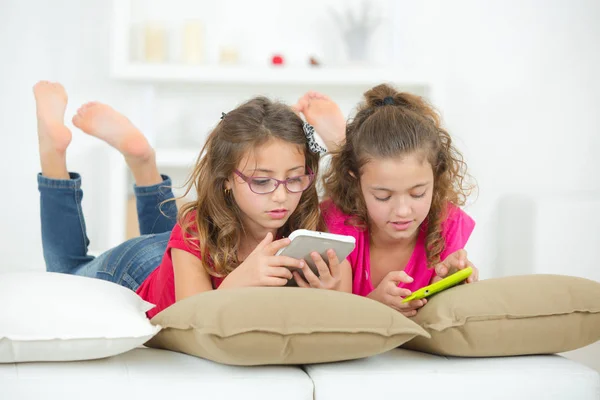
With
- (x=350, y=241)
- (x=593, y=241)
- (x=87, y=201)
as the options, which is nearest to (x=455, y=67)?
(x=593, y=241)

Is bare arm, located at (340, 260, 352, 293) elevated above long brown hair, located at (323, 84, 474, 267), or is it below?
below

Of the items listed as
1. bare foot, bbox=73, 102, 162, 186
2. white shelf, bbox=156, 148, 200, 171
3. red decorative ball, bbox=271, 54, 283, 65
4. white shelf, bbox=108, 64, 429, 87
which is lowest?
white shelf, bbox=156, 148, 200, 171

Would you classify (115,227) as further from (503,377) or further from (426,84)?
(503,377)

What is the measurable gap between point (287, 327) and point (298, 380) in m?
0.09

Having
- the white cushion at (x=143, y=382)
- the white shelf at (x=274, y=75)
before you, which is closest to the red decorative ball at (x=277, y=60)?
the white shelf at (x=274, y=75)

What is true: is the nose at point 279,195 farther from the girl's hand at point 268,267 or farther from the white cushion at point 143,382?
the white cushion at point 143,382

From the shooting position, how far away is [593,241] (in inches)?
159

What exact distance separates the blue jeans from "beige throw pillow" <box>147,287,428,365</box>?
1050 millimetres

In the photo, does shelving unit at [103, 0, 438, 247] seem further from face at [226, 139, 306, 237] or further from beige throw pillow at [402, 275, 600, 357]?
beige throw pillow at [402, 275, 600, 357]

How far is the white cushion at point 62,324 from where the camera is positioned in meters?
1.37

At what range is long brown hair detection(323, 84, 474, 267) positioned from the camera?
Result: 6.44 ft

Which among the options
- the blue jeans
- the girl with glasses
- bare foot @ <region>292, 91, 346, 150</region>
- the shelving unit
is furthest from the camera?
the shelving unit

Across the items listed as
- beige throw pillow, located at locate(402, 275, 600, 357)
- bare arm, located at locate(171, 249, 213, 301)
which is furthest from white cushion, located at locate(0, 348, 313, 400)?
bare arm, located at locate(171, 249, 213, 301)

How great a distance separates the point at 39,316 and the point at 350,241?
2.07 ft
